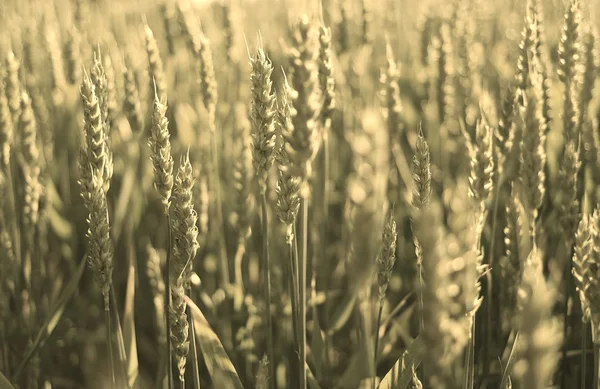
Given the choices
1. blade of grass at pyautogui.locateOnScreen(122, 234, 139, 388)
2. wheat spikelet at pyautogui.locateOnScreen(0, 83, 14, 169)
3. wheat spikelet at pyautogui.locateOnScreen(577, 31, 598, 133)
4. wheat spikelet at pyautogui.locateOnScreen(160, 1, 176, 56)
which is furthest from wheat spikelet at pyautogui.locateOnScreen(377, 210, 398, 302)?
wheat spikelet at pyautogui.locateOnScreen(160, 1, 176, 56)

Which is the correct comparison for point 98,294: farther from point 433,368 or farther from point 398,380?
point 433,368

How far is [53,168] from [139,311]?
2.58ft

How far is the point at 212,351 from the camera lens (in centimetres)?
100

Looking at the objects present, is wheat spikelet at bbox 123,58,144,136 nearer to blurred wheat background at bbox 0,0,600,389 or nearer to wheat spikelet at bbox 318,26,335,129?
blurred wheat background at bbox 0,0,600,389

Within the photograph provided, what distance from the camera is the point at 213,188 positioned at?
1.68 meters

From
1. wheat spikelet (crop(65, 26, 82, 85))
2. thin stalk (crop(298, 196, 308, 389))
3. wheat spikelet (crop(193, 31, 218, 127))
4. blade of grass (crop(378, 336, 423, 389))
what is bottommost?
blade of grass (crop(378, 336, 423, 389))

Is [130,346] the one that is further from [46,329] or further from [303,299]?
[303,299]

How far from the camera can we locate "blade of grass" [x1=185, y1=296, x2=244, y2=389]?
991mm

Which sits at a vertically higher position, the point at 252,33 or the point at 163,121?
the point at 252,33

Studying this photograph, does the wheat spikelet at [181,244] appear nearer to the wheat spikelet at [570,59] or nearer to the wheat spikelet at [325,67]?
the wheat spikelet at [325,67]

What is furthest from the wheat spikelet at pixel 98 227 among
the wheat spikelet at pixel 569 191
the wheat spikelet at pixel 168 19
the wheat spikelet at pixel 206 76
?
the wheat spikelet at pixel 168 19

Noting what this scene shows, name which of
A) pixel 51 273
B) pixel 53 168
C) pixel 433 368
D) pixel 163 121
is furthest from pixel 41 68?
pixel 433 368

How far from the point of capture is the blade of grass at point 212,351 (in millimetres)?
991

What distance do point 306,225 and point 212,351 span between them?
30 cm
